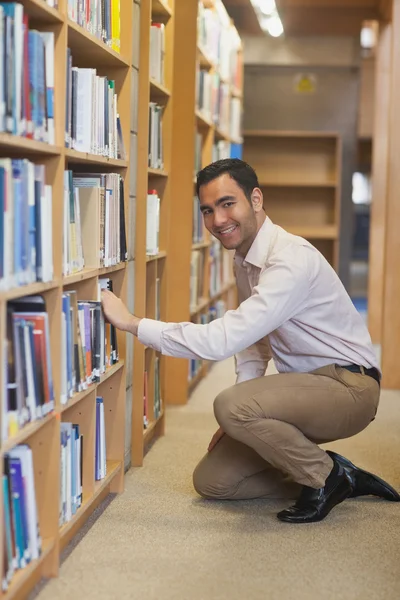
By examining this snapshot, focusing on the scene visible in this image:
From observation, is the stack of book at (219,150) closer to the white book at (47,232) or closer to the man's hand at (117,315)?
the man's hand at (117,315)

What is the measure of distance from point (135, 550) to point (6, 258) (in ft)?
3.76

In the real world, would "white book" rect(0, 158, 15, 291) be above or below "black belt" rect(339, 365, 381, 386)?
above

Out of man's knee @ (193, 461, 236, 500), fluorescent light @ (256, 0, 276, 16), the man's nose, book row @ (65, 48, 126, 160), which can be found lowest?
man's knee @ (193, 461, 236, 500)

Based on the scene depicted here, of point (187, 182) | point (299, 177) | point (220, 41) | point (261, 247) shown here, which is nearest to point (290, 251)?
point (261, 247)

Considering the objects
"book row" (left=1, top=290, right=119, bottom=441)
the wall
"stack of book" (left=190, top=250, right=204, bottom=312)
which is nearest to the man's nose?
"book row" (left=1, top=290, right=119, bottom=441)

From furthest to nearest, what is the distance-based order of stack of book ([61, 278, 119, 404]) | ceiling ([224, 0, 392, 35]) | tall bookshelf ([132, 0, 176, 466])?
ceiling ([224, 0, 392, 35]) → tall bookshelf ([132, 0, 176, 466]) → stack of book ([61, 278, 119, 404])

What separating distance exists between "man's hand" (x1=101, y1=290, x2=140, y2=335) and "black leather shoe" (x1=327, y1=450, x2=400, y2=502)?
0.89 meters

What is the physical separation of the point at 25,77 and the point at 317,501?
1.75 meters

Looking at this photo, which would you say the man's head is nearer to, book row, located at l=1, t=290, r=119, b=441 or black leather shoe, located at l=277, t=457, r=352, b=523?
book row, located at l=1, t=290, r=119, b=441

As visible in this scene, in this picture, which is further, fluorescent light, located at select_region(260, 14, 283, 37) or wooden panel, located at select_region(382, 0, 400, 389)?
fluorescent light, located at select_region(260, 14, 283, 37)

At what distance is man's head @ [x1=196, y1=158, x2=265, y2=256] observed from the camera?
3.08 meters

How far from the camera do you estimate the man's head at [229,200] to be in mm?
3082

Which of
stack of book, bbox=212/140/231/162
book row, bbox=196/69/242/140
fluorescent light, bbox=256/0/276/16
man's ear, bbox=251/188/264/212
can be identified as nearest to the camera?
man's ear, bbox=251/188/264/212

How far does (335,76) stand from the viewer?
9.82m
